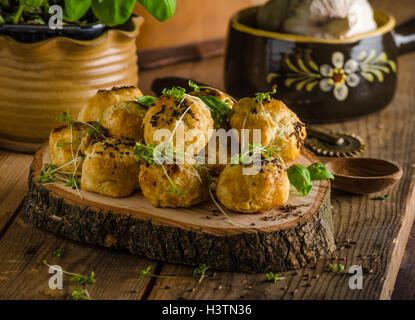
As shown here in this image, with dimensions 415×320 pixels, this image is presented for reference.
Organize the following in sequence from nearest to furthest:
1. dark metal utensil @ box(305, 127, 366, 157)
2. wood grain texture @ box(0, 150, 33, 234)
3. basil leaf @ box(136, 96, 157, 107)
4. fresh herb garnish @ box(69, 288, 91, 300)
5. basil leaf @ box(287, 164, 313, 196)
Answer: fresh herb garnish @ box(69, 288, 91, 300) → basil leaf @ box(287, 164, 313, 196) → basil leaf @ box(136, 96, 157, 107) → wood grain texture @ box(0, 150, 33, 234) → dark metal utensil @ box(305, 127, 366, 157)

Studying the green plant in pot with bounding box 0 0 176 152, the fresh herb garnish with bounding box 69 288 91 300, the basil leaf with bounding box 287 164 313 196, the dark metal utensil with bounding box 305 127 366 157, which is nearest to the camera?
the fresh herb garnish with bounding box 69 288 91 300

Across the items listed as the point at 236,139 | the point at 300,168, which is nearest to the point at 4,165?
the point at 236,139

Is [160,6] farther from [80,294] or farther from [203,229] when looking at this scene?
[80,294]

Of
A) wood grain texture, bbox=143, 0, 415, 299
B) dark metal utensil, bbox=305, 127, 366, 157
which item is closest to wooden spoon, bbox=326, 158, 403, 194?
wood grain texture, bbox=143, 0, 415, 299

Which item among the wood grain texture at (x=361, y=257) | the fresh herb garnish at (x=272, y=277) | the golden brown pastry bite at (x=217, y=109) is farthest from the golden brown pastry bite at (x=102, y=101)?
the fresh herb garnish at (x=272, y=277)

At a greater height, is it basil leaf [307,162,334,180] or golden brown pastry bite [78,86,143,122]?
golden brown pastry bite [78,86,143,122]

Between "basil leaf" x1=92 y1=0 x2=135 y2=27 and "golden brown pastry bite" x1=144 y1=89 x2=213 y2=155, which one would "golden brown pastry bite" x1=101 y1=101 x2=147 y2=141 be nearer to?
"golden brown pastry bite" x1=144 y1=89 x2=213 y2=155

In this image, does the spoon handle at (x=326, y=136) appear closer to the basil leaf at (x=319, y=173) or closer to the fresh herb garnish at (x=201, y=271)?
the basil leaf at (x=319, y=173)
